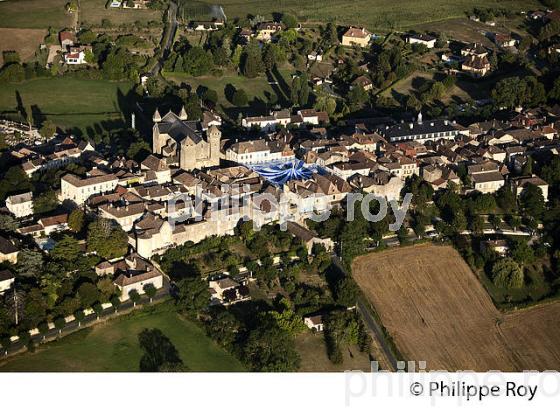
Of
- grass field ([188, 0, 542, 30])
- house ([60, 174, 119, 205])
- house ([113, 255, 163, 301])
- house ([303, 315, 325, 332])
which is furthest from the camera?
grass field ([188, 0, 542, 30])

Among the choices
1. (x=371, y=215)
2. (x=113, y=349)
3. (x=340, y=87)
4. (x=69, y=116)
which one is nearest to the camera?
(x=113, y=349)

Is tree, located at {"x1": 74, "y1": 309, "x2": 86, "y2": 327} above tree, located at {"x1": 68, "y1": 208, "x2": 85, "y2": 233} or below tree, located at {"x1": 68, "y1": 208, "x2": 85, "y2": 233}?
below

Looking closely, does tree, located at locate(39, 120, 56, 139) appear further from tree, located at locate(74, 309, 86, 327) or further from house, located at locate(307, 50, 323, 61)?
house, located at locate(307, 50, 323, 61)

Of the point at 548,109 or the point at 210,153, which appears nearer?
the point at 210,153

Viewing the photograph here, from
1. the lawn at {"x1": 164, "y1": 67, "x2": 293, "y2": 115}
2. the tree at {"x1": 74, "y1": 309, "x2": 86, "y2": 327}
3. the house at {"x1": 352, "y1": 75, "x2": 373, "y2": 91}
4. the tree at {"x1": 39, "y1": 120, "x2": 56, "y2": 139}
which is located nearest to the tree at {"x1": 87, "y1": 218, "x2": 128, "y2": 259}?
the tree at {"x1": 74, "y1": 309, "x2": 86, "y2": 327}

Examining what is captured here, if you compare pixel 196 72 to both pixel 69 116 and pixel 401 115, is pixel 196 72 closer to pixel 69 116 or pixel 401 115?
pixel 69 116

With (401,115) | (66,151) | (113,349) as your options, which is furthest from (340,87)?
(113,349)
